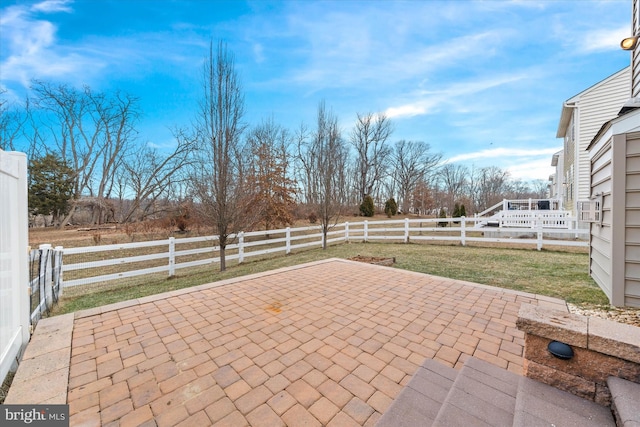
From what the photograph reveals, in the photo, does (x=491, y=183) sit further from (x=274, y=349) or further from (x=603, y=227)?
(x=274, y=349)

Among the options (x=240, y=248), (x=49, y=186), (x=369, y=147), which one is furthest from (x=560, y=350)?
(x=369, y=147)

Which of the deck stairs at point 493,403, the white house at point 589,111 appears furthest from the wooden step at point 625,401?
the white house at point 589,111

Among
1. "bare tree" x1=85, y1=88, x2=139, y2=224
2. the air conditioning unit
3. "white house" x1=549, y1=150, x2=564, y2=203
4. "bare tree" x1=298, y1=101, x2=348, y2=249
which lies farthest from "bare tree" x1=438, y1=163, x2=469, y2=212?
"bare tree" x1=85, y1=88, x2=139, y2=224

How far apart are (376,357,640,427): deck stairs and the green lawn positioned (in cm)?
316

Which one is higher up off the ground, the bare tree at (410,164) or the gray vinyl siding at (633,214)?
the bare tree at (410,164)

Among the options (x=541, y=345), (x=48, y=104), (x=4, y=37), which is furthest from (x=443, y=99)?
(x=48, y=104)


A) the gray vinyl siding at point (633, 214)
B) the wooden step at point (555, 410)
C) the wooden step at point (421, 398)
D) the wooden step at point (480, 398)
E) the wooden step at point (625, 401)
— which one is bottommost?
the wooden step at point (421, 398)

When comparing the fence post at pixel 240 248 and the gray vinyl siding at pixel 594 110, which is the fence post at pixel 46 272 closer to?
the fence post at pixel 240 248

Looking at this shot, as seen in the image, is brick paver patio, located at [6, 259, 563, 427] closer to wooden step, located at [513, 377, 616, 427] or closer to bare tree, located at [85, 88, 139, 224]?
wooden step, located at [513, 377, 616, 427]

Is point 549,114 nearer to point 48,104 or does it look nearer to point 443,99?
point 443,99

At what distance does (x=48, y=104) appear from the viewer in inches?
683

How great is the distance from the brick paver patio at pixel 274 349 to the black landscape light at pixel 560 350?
800mm

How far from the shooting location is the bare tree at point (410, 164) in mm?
34969

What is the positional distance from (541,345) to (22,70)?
76.9 ft
